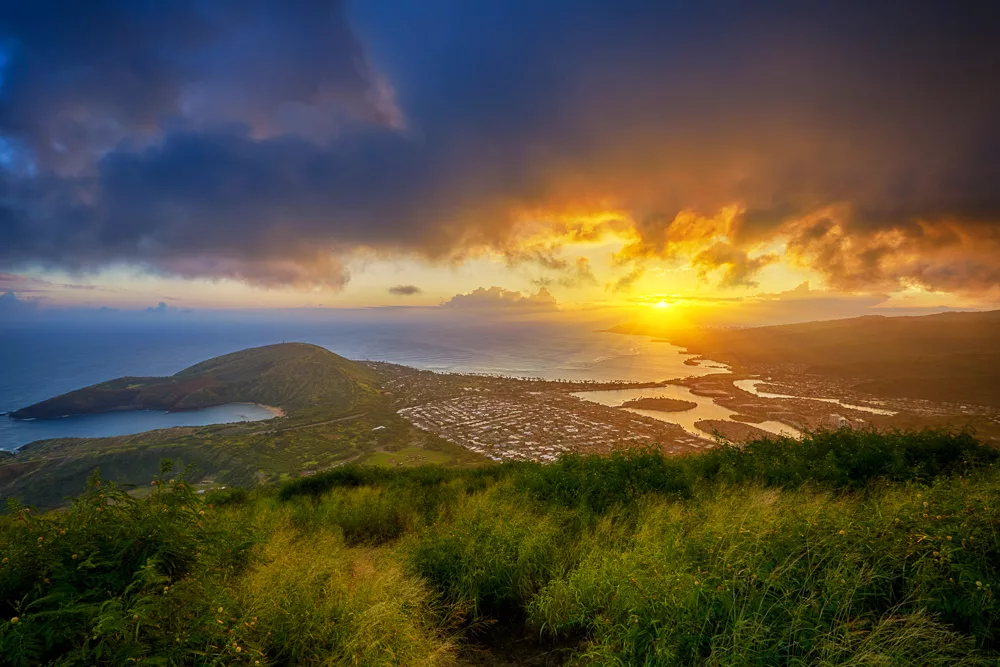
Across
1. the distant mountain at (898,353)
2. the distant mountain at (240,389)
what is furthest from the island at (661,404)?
the distant mountain at (240,389)

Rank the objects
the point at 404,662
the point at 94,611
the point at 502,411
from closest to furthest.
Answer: the point at 94,611
the point at 404,662
the point at 502,411

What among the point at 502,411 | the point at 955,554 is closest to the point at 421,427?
the point at 502,411

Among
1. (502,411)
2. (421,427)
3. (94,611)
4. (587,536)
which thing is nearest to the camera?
(94,611)

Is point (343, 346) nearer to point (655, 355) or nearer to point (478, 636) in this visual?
point (655, 355)

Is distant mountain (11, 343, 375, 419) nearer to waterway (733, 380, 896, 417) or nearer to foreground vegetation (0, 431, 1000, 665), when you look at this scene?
foreground vegetation (0, 431, 1000, 665)

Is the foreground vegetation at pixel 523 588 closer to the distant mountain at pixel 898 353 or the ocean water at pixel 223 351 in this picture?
the distant mountain at pixel 898 353

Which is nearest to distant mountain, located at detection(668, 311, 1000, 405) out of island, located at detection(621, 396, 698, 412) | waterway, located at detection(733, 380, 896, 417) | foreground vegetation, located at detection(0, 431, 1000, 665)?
waterway, located at detection(733, 380, 896, 417)

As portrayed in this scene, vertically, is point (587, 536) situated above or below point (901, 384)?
above
